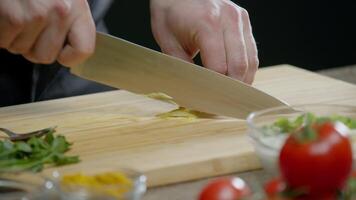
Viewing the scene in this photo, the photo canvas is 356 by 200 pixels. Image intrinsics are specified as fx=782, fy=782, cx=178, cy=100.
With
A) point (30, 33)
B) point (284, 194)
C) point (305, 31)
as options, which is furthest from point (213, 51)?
point (305, 31)

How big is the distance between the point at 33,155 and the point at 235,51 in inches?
20.0

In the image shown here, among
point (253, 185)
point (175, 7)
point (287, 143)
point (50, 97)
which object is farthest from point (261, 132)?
point (50, 97)

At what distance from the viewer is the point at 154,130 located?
1.31 meters

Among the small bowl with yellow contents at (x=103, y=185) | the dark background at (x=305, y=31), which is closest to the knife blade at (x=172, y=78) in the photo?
the small bowl with yellow contents at (x=103, y=185)

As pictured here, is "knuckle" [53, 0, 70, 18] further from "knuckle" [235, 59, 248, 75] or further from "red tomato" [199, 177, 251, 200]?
"red tomato" [199, 177, 251, 200]

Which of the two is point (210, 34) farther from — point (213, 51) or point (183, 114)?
point (183, 114)

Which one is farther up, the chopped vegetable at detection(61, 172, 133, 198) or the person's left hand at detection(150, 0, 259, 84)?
the chopped vegetable at detection(61, 172, 133, 198)

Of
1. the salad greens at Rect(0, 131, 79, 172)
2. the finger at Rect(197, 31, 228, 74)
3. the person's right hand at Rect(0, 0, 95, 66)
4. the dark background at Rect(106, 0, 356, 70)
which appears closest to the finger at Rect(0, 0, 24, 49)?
the person's right hand at Rect(0, 0, 95, 66)

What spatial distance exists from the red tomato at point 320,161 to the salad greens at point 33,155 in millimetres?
424

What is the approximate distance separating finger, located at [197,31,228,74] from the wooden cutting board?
0.11m

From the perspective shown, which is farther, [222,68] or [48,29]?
[222,68]

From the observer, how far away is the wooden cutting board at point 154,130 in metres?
1.13

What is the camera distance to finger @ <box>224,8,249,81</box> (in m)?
1.48

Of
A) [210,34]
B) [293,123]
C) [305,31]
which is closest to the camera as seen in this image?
[293,123]
